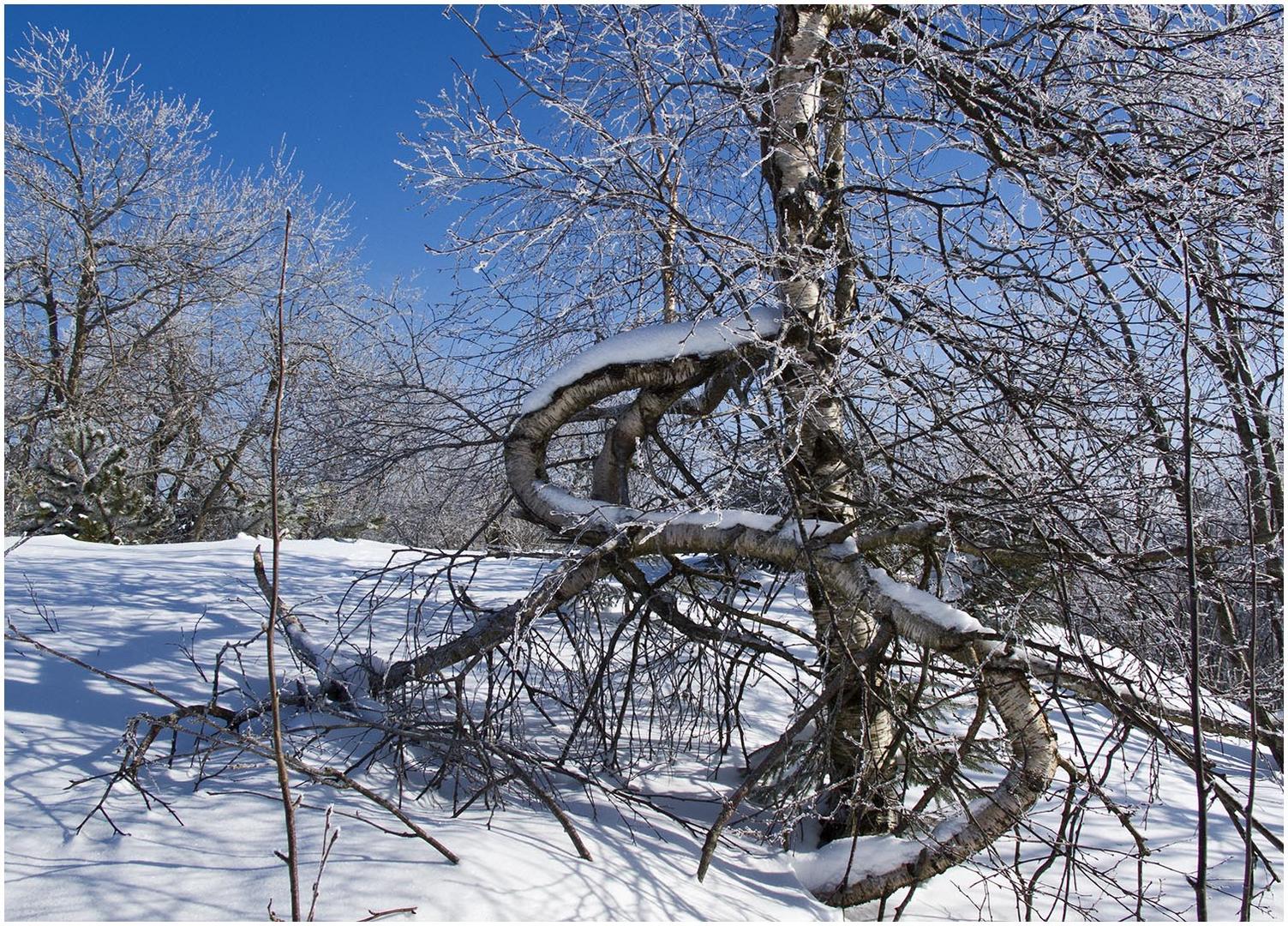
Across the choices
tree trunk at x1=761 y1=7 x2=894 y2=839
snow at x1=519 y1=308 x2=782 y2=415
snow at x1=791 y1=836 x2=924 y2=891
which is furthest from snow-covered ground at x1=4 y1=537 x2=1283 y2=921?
snow at x1=519 y1=308 x2=782 y2=415

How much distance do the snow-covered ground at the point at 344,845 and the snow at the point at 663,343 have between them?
1.77 m

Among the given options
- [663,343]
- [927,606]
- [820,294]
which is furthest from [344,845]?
[820,294]

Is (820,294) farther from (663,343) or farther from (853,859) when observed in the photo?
(853,859)

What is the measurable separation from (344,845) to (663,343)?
2200 millimetres

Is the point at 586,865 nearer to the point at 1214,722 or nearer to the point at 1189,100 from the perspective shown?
the point at 1214,722

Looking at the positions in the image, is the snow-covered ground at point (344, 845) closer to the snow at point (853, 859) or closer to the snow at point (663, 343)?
the snow at point (853, 859)

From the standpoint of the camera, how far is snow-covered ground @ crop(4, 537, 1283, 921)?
2098mm

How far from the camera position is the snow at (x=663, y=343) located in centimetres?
351

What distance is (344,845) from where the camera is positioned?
2.32m

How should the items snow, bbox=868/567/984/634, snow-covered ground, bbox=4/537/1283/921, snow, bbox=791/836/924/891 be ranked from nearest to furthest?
snow-covered ground, bbox=4/537/1283/921 → snow, bbox=868/567/984/634 → snow, bbox=791/836/924/891

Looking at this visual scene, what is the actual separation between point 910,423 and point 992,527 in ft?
1.78

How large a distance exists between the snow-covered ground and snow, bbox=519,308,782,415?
1772 millimetres

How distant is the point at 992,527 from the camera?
11.3 ft

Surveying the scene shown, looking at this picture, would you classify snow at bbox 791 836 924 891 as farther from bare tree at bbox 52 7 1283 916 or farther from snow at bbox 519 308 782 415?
snow at bbox 519 308 782 415
